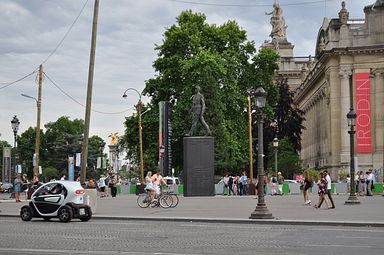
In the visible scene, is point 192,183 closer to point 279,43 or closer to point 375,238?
point 375,238

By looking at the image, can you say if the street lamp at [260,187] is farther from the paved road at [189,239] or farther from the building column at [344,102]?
the building column at [344,102]

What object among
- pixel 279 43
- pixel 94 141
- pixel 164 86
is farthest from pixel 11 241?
pixel 279 43

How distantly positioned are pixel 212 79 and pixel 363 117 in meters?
23.8

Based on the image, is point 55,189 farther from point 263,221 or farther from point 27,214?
point 263,221

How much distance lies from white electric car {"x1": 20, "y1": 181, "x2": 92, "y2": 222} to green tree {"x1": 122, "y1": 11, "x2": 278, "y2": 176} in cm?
3943

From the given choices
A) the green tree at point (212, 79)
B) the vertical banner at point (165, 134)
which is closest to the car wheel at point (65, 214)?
the vertical banner at point (165, 134)

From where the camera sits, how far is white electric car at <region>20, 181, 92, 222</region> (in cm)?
2380

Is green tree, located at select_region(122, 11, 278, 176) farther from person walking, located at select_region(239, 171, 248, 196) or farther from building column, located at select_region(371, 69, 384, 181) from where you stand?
building column, located at select_region(371, 69, 384, 181)

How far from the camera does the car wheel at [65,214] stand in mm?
23625

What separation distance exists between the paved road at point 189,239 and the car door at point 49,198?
10.0ft

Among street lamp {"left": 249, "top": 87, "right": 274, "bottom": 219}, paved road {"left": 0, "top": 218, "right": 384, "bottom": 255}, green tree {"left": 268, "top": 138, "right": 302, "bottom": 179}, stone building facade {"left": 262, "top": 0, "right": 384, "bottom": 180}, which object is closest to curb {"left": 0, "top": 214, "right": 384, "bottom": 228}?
street lamp {"left": 249, "top": 87, "right": 274, "bottom": 219}

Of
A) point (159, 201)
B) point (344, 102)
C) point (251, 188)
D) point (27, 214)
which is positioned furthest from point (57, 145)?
point (27, 214)

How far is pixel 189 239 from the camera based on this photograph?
1641cm

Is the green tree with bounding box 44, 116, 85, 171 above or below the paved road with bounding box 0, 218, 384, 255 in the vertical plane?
above
